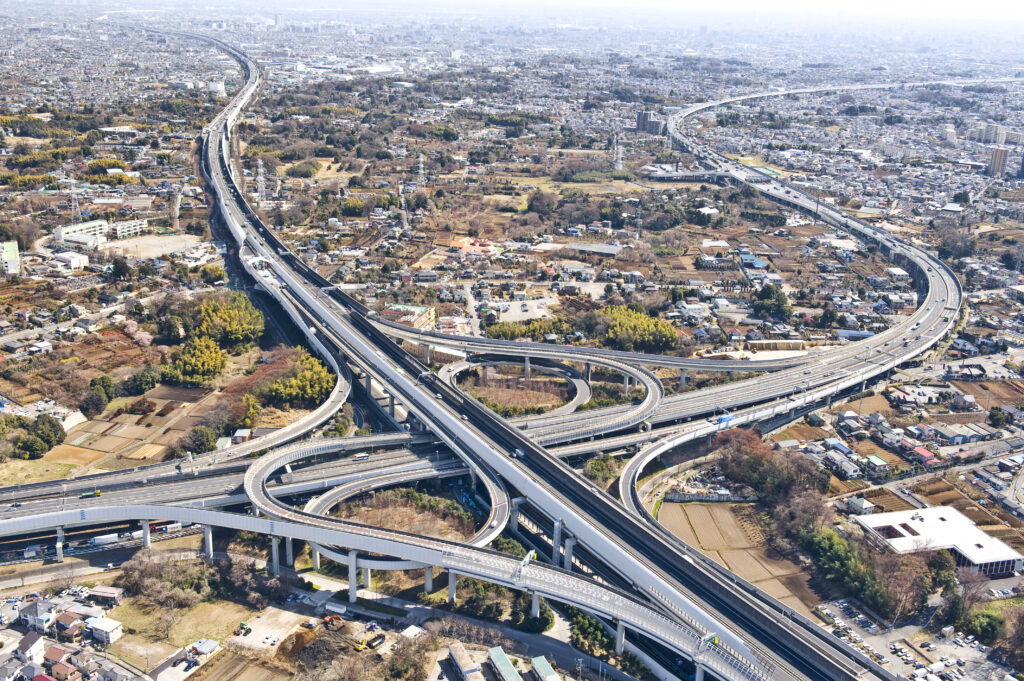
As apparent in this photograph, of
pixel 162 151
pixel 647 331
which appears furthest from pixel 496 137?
pixel 647 331

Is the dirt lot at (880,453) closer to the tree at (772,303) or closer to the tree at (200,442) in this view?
the tree at (772,303)

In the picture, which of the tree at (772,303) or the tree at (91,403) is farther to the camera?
the tree at (772,303)

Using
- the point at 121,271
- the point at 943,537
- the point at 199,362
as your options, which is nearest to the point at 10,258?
the point at 121,271

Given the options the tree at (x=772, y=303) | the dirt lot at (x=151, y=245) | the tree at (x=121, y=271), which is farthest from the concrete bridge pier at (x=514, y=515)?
the dirt lot at (x=151, y=245)

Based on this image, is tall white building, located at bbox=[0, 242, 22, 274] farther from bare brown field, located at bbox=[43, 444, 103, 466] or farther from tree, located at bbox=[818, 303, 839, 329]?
tree, located at bbox=[818, 303, 839, 329]

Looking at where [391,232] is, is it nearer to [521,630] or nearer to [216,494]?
[216,494]
